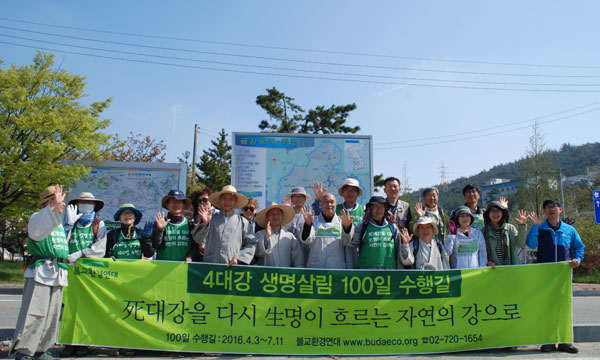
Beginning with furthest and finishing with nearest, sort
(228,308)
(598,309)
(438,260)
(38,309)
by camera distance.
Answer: (598,309) → (438,260) → (228,308) → (38,309)

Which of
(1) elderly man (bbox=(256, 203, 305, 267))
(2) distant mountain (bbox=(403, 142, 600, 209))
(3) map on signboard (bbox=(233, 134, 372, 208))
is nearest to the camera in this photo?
(1) elderly man (bbox=(256, 203, 305, 267))

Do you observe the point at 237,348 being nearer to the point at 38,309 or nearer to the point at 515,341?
the point at 38,309

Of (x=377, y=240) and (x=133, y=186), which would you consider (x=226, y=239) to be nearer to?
(x=377, y=240)

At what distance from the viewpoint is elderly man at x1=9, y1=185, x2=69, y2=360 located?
4.16m

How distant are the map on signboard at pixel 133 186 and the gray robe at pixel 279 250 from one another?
6.57 m

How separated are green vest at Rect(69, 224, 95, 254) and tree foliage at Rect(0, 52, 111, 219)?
710 cm

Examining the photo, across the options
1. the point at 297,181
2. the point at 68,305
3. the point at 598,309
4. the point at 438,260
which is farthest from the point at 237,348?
the point at 598,309

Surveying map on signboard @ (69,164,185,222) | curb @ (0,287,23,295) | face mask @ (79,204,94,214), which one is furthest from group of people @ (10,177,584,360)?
curb @ (0,287,23,295)

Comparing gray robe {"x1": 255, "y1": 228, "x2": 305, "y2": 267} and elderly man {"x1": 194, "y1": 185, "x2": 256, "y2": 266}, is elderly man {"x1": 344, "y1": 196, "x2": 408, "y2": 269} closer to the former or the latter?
gray robe {"x1": 255, "y1": 228, "x2": 305, "y2": 267}

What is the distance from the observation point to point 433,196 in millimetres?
5441

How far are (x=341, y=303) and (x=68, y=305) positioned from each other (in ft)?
9.83

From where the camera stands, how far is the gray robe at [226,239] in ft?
15.8

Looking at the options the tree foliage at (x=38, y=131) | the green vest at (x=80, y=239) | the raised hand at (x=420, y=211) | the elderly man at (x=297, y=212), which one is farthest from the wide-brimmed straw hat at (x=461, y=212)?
the tree foliage at (x=38, y=131)

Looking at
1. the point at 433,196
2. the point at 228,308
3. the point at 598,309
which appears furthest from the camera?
the point at 598,309
